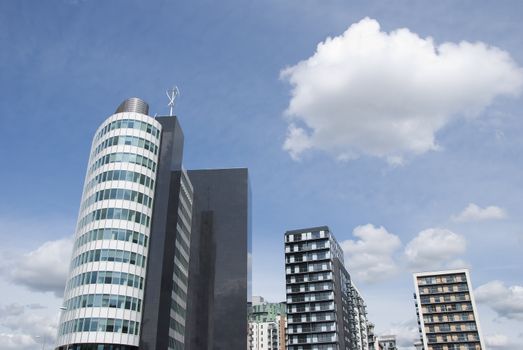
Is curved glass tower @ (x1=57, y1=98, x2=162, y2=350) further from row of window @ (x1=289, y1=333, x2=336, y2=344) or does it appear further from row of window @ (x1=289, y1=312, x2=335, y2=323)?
row of window @ (x1=289, y1=312, x2=335, y2=323)

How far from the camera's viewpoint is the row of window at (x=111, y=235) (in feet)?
265

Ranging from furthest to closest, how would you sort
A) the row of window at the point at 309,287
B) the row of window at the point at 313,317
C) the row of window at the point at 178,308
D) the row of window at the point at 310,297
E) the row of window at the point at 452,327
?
the row of window at the point at 309,287 → the row of window at the point at 452,327 → the row of window at the point at 310,297 → the row of window at the point at 313,317 → the row of window at the point at 178,308

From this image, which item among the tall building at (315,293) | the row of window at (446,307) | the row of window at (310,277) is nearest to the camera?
the tall building at (315,293)

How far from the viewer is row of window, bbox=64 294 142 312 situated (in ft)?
250

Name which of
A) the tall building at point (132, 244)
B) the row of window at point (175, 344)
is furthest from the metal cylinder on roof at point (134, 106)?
the row of window at point (175, 344)

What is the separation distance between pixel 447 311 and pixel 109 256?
111m

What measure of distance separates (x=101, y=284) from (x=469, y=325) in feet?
374

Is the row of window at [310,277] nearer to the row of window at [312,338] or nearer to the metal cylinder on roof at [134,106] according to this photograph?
the row of window at [312,338]

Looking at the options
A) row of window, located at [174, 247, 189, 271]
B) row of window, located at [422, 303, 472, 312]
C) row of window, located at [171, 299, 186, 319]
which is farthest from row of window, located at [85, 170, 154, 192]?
row of window, located at [422, 303, 472, 312]

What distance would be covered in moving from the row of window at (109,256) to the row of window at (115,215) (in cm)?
584

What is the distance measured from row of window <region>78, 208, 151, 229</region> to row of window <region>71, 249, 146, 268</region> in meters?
5.84

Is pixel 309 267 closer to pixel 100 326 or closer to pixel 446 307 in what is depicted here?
pixel 446 307

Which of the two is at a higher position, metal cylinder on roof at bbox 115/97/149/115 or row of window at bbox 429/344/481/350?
metal cylinder on roof at bbox 115/97/149/115

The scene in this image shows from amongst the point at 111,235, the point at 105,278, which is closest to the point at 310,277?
the point at 111,235
